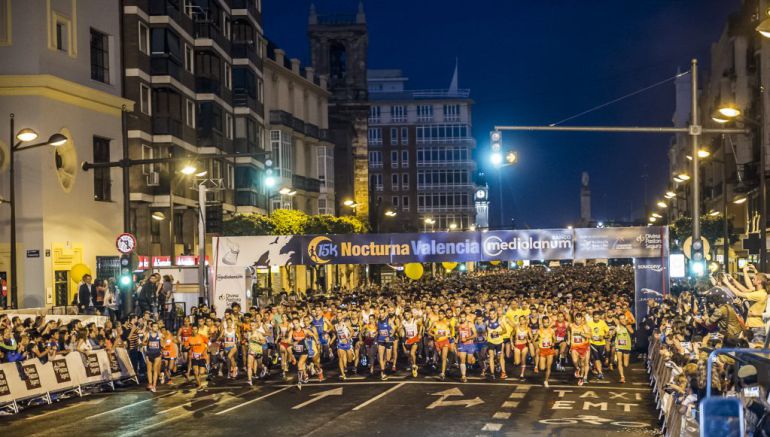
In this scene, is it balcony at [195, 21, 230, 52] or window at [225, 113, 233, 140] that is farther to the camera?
window at [225, 113, 233, 140]

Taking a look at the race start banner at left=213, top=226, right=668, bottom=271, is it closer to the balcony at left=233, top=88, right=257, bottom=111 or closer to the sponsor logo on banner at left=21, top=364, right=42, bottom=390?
the sponsor logo on banner at left=21, top=364, right=42, bottom=390

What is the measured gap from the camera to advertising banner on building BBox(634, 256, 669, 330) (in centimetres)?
3147

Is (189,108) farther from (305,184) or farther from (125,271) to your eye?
(125,271)

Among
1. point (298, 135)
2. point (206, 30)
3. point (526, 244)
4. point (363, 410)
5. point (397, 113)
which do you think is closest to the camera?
point (363, 410)

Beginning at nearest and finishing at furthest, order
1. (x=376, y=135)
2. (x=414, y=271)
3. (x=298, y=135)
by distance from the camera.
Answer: (x=414, y=271), (x=298, y=135), (x=376, y=135)

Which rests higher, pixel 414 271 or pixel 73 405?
pixel 414 271

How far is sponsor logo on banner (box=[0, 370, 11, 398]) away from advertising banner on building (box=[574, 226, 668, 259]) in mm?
18269

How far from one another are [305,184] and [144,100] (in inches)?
995

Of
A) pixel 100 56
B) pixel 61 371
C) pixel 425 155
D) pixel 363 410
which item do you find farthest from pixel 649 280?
pixel 425 155

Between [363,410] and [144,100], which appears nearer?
[363,410]

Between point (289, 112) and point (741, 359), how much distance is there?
58963mm

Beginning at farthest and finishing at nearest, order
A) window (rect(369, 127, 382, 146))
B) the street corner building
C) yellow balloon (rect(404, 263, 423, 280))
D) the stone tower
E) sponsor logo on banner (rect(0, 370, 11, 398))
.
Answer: window (rect(369, 127, 382, 146)) < the stone tower < yellow balloon (rect(404, 263, 423, 280)) < the street corner building < sponsor logo on banner (rect(0, 370, 11, 398))

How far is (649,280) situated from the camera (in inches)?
1243

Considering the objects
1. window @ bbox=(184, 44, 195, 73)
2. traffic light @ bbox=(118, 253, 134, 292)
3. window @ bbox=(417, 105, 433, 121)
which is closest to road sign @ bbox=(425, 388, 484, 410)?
traffic light @ bbox=(118, 253, 134, 292)
